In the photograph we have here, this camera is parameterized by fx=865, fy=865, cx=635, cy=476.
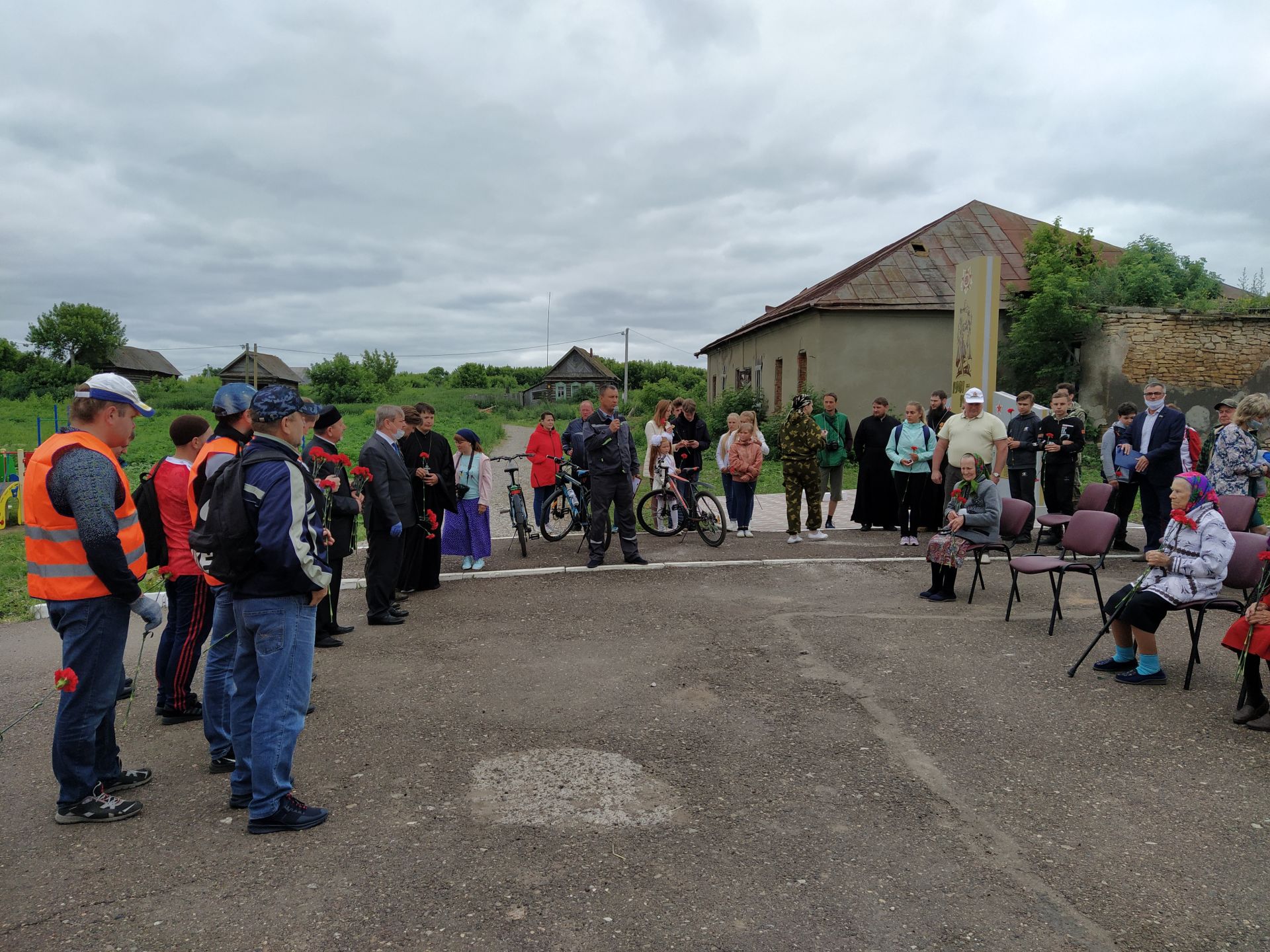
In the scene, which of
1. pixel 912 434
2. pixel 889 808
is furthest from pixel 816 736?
pixel 912 434

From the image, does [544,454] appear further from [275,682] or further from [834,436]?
[275,682]

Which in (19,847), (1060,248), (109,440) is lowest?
(19,847)

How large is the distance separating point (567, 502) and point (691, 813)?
800cm

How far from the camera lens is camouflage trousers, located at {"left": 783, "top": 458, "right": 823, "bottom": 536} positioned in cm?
1124

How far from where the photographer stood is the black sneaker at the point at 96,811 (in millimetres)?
3875

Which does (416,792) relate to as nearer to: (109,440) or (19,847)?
(19,847)

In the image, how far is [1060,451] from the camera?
10992 millimetres

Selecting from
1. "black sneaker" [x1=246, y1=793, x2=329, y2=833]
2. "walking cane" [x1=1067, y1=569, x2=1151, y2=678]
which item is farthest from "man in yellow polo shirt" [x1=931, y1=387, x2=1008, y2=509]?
"black sneaker" [x1=246, y1=793, x2=329, y2=833]

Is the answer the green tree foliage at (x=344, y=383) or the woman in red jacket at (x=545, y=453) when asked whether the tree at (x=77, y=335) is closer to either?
the green tree foliage at (x=344, y=383)

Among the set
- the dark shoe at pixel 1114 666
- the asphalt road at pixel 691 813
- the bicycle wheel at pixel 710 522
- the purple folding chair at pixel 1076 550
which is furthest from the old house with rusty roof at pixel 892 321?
the dark shoe at pixel 1114 666

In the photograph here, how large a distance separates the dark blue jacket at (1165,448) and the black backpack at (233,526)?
9573 mm

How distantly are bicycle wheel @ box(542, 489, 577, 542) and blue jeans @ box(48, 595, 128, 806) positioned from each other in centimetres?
779

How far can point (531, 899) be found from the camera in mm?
3219

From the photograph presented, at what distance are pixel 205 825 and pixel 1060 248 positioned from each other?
27568mm
